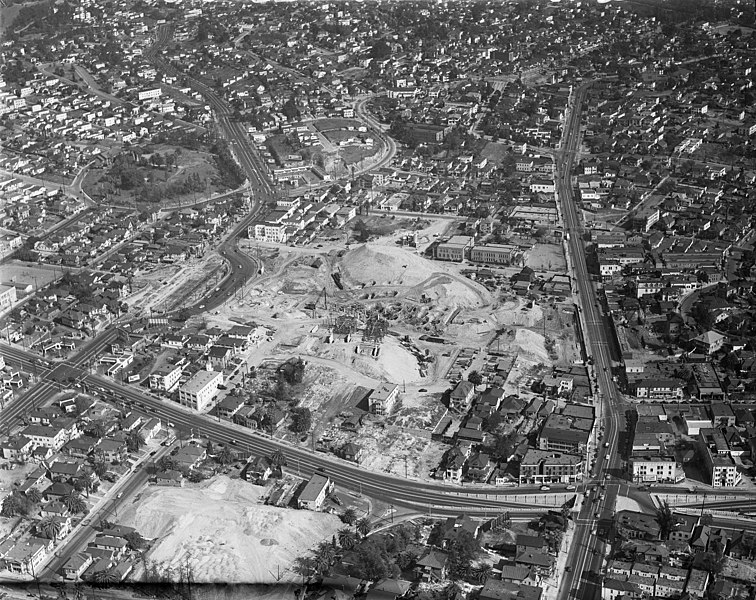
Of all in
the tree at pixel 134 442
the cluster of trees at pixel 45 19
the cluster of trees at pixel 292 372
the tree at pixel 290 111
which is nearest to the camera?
the tree at pixel 134 442

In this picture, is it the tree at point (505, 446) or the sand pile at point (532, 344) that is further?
the sand pile at point (532, 344)

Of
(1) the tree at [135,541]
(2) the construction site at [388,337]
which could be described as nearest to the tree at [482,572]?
(2) the construction site at [388,337]

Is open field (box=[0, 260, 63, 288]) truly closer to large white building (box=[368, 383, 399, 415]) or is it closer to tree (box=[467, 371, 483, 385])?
large white building (box=[368, 383, 399, 415])

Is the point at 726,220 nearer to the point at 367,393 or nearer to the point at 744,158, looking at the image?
the point at 744,158

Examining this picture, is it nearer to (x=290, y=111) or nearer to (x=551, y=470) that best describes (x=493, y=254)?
(x=551, y=470)

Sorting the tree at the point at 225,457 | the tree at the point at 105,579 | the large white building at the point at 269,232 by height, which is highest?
the large white building at the point at 269,232

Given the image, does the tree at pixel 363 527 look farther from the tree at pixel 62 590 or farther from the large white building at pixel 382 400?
the tree at pixel 62 590

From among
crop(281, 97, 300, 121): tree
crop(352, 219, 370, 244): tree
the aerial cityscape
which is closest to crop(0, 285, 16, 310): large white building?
the aerial cityscape

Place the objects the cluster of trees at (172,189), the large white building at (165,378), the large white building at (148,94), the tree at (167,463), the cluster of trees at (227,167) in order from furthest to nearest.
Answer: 1. the large white building at (148,94)
2. the cluster of trees at (227,167)
3. the cluster of trees at (172,189)
4. the large white building at (165,378)
5. the tree at (167,463)

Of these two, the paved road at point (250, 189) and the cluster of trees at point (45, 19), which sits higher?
the cluster of trees at point (45, 19)
